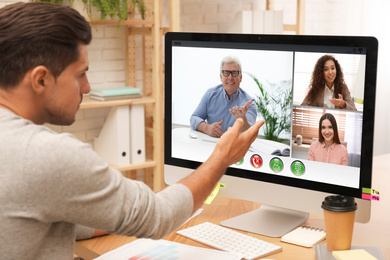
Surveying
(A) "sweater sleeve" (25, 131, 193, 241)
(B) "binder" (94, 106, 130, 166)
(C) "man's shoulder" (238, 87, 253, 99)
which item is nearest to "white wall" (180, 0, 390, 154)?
(B) "binder" (94, 106, 130, 166)

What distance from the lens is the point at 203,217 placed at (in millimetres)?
1590

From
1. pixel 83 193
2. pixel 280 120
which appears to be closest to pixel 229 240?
pixel 280 120

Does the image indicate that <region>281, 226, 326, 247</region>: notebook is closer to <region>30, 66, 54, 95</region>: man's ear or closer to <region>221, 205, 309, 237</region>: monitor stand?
<region>221, 205, 309, 237</region>: monitor stand

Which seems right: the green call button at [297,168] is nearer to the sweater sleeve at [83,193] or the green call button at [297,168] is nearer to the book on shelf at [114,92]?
the sweater sleeve at [83,193]

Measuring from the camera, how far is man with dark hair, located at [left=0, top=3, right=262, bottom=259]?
931 mm

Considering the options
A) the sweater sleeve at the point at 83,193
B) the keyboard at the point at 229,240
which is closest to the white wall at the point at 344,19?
the keyboard at the point at 229,240

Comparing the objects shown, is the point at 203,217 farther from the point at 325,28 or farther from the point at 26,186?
the point at 325,28

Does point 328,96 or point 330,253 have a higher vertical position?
point 328,96

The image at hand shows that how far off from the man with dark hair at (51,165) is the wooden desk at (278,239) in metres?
0.34

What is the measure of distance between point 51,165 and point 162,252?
49 cm

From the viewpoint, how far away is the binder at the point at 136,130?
298cm

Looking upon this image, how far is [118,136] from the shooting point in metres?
2.94

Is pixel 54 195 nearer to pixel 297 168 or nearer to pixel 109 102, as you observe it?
pixel 297 168

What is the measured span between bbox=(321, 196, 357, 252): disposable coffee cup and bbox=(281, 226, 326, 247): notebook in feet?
0.33
